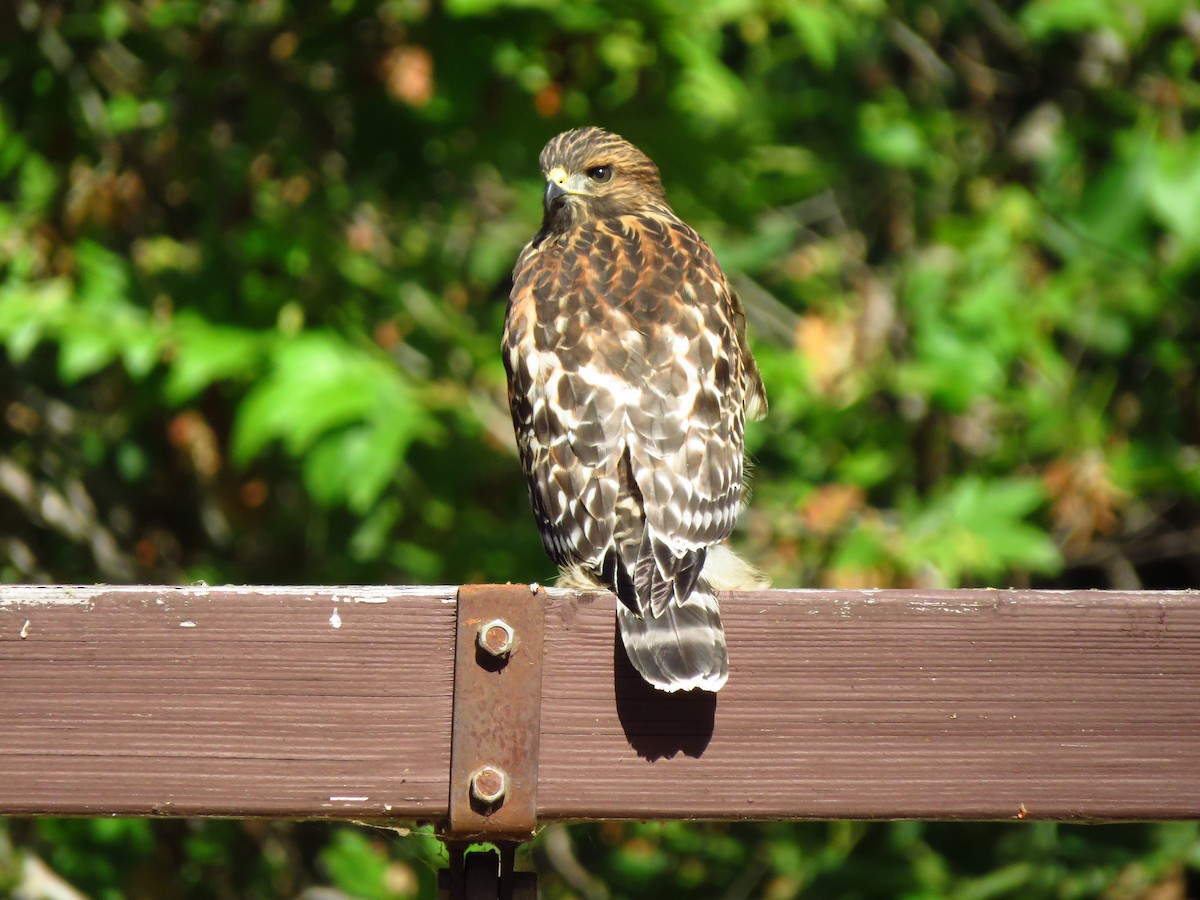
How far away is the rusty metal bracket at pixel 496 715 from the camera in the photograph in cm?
172

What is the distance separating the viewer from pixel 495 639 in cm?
176

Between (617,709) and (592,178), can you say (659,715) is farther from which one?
(592,178)

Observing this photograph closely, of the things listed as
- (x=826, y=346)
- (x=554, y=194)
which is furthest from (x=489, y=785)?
(x=826, y=346)

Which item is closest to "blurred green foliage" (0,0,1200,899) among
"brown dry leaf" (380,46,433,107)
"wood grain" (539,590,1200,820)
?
"brown dry leaf" (380,46,433,107)

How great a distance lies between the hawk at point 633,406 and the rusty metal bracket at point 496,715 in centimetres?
21

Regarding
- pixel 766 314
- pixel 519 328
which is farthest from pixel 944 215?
pixel 519 328

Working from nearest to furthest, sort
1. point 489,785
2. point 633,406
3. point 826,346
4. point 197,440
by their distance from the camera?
point 489,785 < point 633,406 < point 197,440 < point 826,346

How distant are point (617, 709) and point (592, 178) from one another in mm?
1958

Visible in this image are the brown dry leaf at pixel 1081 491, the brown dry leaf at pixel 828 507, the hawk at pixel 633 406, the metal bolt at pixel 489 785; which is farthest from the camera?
the brown dry leaf at pixel 1081 491

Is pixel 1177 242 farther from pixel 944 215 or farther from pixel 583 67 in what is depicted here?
pixel 583 67

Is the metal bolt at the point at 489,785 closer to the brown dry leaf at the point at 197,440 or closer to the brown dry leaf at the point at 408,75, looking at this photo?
the brown dry leaf at the point at 408,75

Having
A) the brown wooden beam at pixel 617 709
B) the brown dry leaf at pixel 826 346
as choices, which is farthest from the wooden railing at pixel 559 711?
the brown dry leaf at pixel 826 346

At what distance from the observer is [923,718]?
1.81m

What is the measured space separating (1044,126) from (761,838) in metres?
2.83
